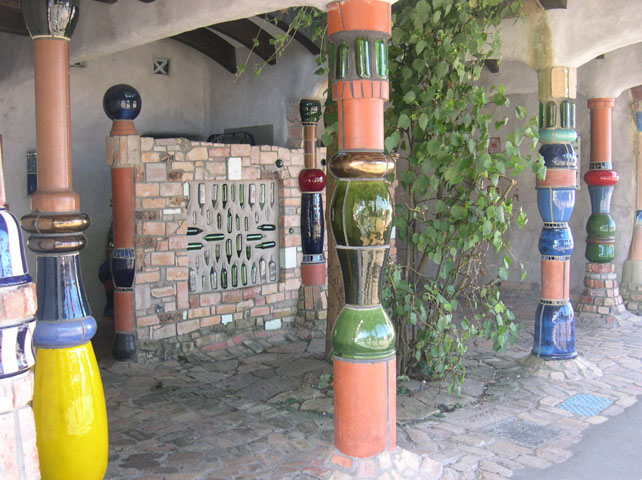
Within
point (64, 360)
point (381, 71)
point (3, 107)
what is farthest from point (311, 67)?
point (64, 360)

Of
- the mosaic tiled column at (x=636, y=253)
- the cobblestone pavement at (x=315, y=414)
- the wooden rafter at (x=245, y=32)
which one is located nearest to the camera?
the cobblestone pavement at (x=315, y=414)

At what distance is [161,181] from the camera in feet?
20.1

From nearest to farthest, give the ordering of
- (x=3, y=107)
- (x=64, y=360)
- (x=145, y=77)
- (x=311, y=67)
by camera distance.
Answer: (x=64, y=360) < (x=3, y=107) < (x=311, y=67) < (x=145, y=77)

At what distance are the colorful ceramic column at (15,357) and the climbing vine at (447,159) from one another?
294cm

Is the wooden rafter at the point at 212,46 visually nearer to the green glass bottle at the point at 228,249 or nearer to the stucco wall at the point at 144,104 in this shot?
the stucco wall at the point at 144,104

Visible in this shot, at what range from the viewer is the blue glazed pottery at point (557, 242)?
18.3 feet

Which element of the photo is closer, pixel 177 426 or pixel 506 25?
pixel 177 426

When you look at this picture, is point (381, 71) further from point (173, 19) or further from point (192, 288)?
point (192, 288)

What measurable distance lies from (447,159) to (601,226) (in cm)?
402

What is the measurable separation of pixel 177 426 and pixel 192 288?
2124mm

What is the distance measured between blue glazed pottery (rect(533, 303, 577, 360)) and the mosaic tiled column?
318 centimetres

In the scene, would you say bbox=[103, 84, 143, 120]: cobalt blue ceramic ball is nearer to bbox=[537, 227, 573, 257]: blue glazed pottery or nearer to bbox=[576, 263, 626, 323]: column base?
bbox=[537, 227, 573, 257]: blue glazed pottery

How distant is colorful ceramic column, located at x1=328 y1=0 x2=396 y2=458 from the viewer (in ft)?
10.6

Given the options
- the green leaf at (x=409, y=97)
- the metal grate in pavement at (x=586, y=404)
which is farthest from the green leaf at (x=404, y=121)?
the metal grate in pavement at (x=586, y=404)
